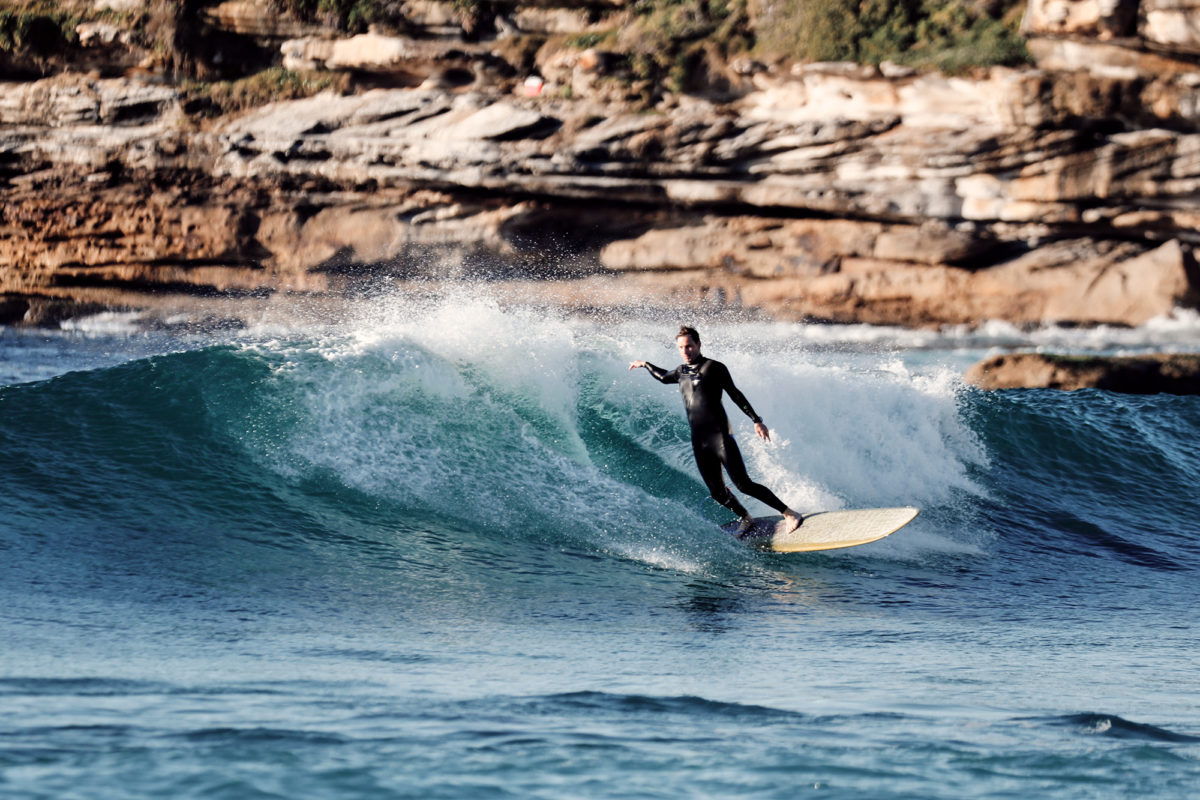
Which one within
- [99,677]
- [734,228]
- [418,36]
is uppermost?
[418,36]

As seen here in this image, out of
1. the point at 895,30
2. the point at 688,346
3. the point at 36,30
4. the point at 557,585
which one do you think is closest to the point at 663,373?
the point at 688,346

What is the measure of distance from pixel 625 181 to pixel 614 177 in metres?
0.24

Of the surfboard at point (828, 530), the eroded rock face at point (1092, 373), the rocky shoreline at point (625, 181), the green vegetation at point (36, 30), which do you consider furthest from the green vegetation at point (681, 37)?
the surfboard at point (828, 530)

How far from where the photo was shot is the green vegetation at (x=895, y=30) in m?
19.5

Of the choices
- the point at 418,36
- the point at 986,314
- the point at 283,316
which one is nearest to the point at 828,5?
the point at 986,314

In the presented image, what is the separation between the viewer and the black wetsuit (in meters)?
6.62

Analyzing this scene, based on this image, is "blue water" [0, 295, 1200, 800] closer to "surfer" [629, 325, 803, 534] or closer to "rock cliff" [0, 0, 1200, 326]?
"surfer" [629, 325, 803, 534]

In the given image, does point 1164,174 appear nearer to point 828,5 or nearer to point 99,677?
point 828,5

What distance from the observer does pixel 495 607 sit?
5500mm

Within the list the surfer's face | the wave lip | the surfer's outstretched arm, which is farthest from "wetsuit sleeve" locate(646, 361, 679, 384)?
the wave lip

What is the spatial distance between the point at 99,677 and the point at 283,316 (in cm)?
1986

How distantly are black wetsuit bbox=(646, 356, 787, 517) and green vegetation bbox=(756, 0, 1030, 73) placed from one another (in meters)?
15.2

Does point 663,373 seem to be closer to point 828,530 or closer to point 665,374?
point 665,374

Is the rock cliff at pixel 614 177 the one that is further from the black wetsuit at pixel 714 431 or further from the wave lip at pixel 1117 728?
the wave lip at pixel 1117 728
